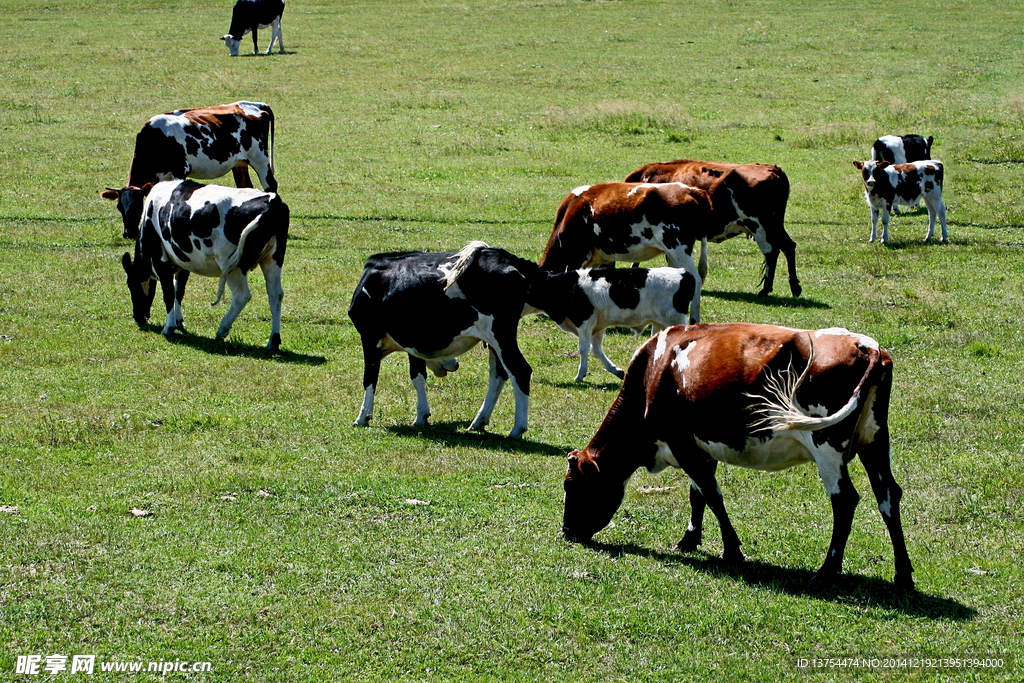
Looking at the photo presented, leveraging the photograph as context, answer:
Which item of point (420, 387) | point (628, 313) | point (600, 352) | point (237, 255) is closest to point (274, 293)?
point (237, 255)

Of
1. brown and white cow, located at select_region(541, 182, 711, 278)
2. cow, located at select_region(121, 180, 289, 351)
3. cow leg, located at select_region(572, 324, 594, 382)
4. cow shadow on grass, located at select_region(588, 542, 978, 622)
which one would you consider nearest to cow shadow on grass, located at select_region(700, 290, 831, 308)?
brown and white cow, located at select_region(541, 182, 711, 278)

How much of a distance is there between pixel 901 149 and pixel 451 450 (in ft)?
66.5

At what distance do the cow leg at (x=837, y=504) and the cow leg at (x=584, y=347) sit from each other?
6310 millimetres

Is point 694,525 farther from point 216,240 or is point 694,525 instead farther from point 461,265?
point 216,240

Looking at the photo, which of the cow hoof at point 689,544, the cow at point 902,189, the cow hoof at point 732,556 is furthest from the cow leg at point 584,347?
A: the cow at point 902,189

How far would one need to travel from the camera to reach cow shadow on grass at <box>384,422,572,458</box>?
1172cm

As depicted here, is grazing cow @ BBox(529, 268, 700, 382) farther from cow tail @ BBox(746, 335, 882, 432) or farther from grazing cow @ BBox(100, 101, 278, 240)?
grazing cow @ BBox(100, 101, 278, 240)

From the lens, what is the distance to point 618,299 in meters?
14.5

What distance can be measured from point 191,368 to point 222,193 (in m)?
3.00

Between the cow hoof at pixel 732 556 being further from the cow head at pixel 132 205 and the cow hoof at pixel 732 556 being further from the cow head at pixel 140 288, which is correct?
the cow head at pixel 132 205

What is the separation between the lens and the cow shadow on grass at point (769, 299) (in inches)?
722

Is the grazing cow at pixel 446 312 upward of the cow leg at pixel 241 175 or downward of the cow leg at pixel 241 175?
upward

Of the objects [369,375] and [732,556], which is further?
[369,375]

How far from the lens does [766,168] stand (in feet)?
63.9
